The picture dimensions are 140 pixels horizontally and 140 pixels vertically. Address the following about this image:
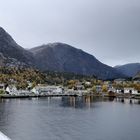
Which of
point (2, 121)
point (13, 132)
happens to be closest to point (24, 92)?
point (2, 121)

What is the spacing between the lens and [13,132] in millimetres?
48000

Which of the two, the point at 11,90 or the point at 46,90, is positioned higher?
the point at 46,90

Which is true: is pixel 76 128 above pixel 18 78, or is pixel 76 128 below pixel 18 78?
below

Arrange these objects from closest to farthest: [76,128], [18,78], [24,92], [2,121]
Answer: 1. [76,128]
2. [2,121]
3. [24,92]
4. [18,78]

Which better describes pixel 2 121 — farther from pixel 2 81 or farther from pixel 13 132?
pixel 2 81

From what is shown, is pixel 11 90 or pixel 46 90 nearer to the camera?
pixel 11 90

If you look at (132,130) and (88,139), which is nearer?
(88,139)

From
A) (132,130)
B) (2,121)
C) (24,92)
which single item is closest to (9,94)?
(24,92)

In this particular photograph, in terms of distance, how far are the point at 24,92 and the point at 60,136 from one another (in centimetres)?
11710

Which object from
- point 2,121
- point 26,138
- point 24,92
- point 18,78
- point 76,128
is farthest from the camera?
point 18,78

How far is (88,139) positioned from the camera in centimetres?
4494

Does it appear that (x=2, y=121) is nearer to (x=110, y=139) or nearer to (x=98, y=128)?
(x=98, y=128)

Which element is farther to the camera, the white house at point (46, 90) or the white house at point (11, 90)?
the white house at point (46, 90)

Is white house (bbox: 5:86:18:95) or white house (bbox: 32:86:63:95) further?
white house (bbox: 32:86:63:95)
